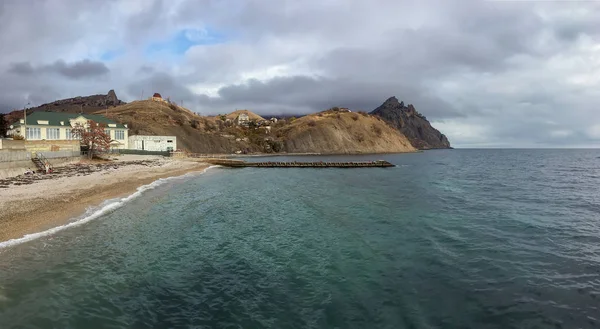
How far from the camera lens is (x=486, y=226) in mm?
24000

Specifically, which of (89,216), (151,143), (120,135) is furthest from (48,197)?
(151,143)

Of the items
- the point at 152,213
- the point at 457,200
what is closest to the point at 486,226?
the point at 457,200

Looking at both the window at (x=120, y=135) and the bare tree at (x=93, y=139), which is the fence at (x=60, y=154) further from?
the window at (x=120, y=135)

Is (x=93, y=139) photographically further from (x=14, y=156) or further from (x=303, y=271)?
(x=303, y=271)

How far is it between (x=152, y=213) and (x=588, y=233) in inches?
1227

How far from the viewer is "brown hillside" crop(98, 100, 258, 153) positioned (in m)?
135

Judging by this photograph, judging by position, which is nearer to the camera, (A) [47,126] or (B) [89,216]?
(B) [89,216]

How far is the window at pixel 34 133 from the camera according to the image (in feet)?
235

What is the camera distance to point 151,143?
349 ft

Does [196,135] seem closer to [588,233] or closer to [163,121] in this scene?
[163,121]

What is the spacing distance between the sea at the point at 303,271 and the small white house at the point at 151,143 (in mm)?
81530

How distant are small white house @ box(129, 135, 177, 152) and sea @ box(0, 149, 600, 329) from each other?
81530 mm

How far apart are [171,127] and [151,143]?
39.1 m

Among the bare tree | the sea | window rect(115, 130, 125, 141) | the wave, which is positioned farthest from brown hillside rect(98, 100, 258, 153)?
the sea
